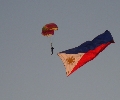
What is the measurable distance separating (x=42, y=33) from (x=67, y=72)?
1303 cm

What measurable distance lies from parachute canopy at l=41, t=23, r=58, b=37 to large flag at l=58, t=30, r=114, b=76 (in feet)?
28.4

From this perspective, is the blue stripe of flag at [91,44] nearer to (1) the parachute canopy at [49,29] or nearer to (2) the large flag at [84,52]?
(2) the large flag at [84,52]

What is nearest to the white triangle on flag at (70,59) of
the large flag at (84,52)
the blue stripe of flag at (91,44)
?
the large flag at (84,52)

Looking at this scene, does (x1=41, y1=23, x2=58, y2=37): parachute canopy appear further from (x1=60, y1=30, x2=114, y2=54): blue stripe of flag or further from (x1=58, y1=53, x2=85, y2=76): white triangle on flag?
(x1=58, y1=53, x2=85, y2=76): white triangle on flag

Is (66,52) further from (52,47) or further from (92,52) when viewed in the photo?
(52,47)

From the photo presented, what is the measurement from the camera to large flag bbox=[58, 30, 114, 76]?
75.9 feet

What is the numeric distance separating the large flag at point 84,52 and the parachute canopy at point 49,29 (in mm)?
8659

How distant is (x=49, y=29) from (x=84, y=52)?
9657 millimetres

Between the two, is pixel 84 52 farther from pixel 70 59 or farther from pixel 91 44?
pixel 70 59

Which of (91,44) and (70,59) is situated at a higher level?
(91,44)

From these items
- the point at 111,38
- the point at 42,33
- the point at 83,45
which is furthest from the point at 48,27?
the point at 111,38

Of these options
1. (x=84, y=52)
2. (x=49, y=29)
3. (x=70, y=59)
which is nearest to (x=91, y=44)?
(x=84, y=52)

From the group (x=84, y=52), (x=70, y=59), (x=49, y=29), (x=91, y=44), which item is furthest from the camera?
(x=49, y=29)

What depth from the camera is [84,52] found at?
24250mm
